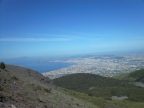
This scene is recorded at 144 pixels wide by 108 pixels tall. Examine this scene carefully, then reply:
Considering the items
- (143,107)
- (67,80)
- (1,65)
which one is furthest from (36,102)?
(67,80)

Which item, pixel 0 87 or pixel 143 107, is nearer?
pixel 0 87

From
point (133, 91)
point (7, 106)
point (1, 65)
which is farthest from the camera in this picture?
point (133, 91)

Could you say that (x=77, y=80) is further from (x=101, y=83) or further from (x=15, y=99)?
(x=15, y=99)

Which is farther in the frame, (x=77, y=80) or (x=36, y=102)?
(x=77, y=80)

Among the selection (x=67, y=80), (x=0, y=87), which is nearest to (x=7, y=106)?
(x=0, y=87)

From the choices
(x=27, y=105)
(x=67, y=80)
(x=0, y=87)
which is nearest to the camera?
(x=27, y=105)

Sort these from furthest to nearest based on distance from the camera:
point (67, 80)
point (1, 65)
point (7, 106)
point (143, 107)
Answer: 1. point (67, 80)
2. point (143, 107)
3. point (1, 65)
4. point (7, 106)

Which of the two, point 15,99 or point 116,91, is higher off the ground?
point 15,99

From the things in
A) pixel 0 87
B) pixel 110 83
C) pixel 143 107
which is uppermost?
pixel 0 87

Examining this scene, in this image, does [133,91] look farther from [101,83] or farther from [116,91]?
[101,83]
